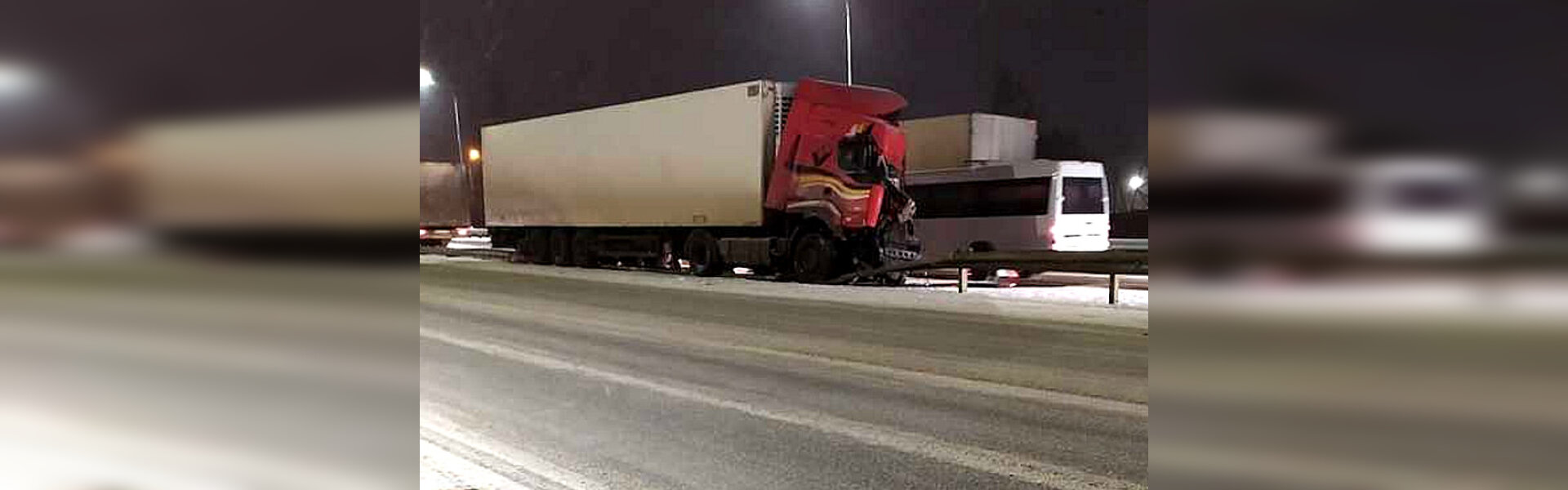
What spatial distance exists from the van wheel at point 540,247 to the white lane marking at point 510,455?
18423 millimetres

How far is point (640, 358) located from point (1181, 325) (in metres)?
7.11

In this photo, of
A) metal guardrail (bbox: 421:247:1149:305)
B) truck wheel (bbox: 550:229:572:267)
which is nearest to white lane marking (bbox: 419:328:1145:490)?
metal guardrail (bbox: 421:247:1149:305)

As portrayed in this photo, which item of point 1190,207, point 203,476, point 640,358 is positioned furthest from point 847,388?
point 1190,207

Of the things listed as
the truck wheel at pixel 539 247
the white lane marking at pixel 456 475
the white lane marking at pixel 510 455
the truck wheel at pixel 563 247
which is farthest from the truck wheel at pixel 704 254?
the white lane marking at pixel 456 475

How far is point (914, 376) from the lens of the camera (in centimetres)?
719

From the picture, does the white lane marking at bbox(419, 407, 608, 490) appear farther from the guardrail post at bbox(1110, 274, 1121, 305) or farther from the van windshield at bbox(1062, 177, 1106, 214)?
the van windshield at bbox(1062, 177, 1106, 214)

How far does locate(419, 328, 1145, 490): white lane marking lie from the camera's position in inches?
177

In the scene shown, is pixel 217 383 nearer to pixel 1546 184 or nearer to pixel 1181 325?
pixel 1181 325

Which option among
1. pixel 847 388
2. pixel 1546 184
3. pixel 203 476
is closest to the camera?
pixel 1546 184

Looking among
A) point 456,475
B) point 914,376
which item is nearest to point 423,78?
point 456,475

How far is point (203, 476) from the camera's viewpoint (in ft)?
5.75

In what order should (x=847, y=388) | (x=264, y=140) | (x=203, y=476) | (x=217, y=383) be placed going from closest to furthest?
(x=264, y=140) < (x=217, y=383) < (x=203, y=476) < (x=847, y=388)

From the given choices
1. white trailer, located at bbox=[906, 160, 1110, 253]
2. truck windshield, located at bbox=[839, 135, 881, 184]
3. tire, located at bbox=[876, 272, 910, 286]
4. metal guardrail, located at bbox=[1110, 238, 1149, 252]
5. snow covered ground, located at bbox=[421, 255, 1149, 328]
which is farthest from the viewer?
white trailer, located at bbox=[906, 160, 1110, 253]

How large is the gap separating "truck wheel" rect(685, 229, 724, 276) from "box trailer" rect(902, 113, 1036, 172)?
5405mm
